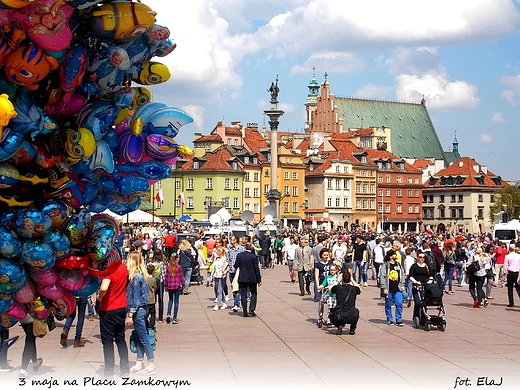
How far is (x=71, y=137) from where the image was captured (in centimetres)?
774

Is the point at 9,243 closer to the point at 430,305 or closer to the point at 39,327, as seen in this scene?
the point at 39,327

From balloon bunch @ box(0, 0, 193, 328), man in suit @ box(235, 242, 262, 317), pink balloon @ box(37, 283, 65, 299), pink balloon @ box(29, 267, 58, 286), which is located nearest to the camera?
balloon bunch @ box(0, 0, 193, 328)

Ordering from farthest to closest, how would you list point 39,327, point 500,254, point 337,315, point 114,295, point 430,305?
point 500,254 < point 430,305 < point 337,315 < point 114,295 < point 39,327

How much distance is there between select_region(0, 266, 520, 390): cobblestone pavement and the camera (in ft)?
35.8

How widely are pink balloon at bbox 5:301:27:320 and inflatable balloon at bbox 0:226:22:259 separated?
23.5 inches

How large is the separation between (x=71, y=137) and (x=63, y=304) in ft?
5.90

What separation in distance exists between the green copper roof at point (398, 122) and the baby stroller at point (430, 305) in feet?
390

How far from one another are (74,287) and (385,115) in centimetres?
13396

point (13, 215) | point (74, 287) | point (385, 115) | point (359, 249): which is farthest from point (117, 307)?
point (385, 115)

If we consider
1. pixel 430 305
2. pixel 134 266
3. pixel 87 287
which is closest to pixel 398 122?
pixel 430 305

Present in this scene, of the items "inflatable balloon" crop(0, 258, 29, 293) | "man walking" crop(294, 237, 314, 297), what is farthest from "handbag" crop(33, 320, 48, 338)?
"man walking" crop(294, 237, 314, 297)

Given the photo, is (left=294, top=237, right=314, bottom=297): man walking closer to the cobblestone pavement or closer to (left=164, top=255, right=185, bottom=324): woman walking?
the cobblestone pavement

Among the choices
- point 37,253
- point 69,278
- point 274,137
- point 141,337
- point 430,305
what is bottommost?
point 141,337

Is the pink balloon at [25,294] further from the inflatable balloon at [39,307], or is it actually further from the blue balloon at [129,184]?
the blue balloon at [129,184]
